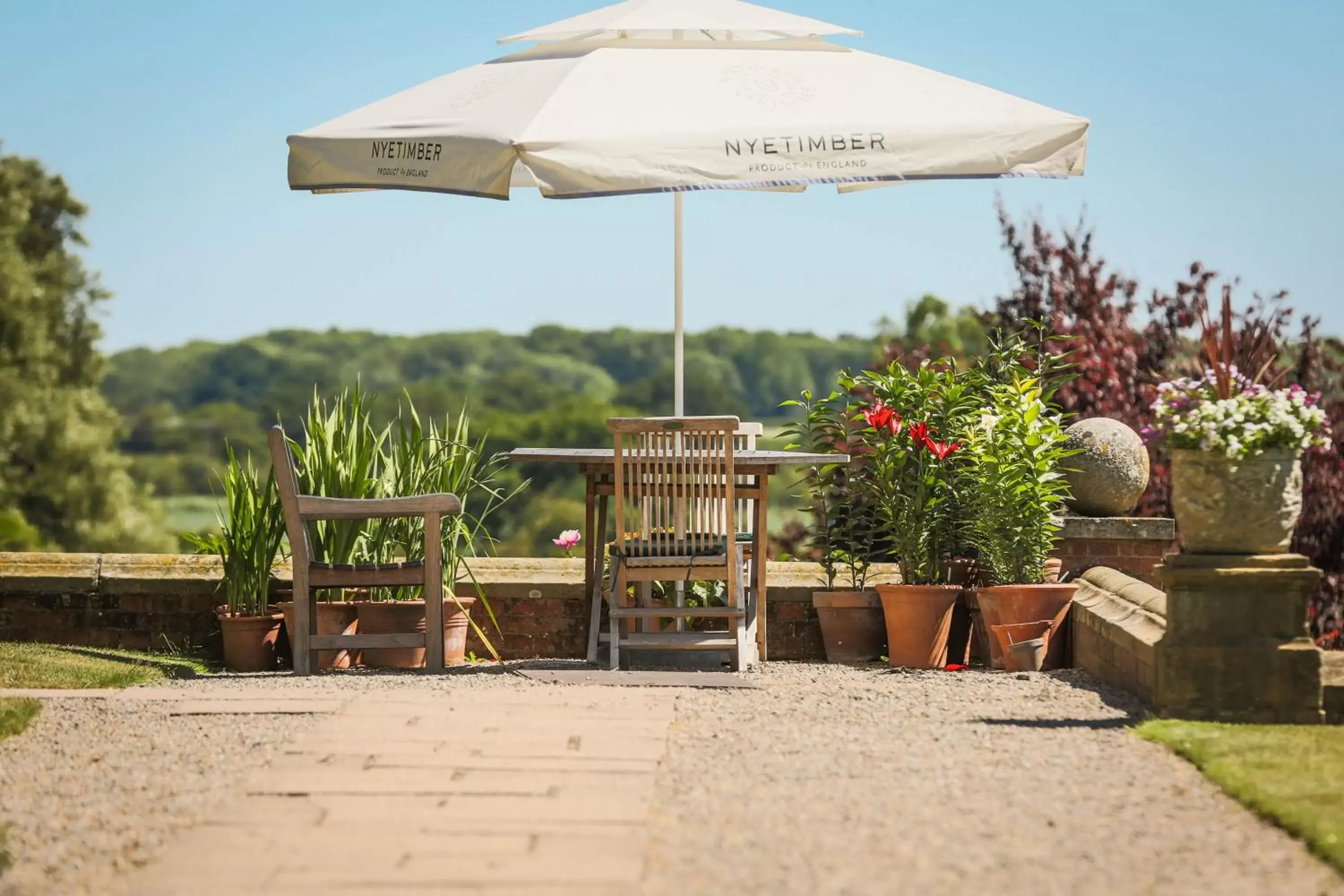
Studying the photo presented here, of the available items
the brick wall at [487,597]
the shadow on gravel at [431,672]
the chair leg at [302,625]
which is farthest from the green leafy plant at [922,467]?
the chair leg at [302,625]

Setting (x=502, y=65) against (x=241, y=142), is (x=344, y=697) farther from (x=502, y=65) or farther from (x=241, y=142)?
(x=241, y=142)

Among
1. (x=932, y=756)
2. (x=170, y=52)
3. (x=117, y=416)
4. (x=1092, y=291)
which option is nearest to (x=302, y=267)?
(x=170, y=52)

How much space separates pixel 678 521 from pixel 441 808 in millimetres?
2544

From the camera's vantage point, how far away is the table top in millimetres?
6047

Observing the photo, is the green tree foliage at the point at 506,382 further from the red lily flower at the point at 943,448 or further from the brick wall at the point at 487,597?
the red lily flower at the point at 943,448

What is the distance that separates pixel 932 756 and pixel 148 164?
40.3m

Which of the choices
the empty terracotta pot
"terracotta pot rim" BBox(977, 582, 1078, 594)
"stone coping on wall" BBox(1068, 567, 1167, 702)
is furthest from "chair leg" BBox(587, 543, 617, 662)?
"stone coping on wall" BBox(1068, 567, 1167, 702)

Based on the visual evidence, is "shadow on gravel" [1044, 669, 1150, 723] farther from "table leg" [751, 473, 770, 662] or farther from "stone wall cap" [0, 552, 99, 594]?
"stone wall cap" [0, 552, 99, 594]

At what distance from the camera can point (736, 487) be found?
21.0ft

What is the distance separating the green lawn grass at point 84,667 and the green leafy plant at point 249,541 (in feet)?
1.16

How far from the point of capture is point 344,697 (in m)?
4.98

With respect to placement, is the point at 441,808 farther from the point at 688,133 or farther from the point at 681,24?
the point at 681,24

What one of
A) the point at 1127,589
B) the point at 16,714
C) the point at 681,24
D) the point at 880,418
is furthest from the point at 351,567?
the point at 1127,589

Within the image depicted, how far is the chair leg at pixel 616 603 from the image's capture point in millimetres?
6020
